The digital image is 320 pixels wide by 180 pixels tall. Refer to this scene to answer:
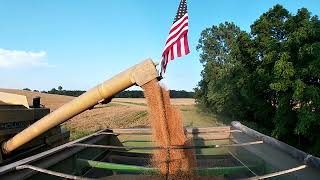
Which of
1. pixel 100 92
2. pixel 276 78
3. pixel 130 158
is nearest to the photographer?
pixel 100 92

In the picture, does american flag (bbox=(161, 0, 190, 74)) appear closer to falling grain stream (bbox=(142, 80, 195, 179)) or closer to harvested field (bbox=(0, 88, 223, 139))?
falling grain stream (bbox=(142, 80, 195, 179))

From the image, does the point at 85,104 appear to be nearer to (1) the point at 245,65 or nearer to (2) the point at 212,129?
(2) the point at 212,129

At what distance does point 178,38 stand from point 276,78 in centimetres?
1960

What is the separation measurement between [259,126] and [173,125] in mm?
27771

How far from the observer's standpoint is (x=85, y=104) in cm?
545

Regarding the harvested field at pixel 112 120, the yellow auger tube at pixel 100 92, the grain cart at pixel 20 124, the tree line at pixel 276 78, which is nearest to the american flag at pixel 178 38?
the yellow auger tube at pixel 100 92

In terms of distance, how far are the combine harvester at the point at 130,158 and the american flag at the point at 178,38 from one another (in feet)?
2.05

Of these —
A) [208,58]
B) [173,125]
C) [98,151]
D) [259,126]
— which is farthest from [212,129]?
[208,58]

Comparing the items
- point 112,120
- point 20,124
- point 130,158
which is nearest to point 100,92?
point 130,158

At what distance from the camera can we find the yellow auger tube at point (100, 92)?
4793 mm

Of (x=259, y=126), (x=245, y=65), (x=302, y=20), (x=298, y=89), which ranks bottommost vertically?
(x=259, y=126)

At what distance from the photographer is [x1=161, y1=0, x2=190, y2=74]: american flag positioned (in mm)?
5355

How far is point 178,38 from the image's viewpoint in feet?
17.9

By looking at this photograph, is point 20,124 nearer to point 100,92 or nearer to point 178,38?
point 100,92
